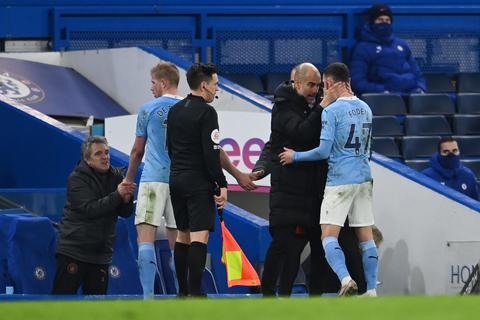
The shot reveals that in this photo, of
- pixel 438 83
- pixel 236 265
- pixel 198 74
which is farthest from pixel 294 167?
pixel 438 83

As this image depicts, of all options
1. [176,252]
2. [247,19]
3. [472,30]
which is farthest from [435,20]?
[176,252]

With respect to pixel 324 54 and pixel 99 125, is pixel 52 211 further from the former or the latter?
pixel 324 54

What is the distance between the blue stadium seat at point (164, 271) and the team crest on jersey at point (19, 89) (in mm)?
3166

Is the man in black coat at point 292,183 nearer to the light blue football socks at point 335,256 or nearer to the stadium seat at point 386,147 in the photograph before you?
the light blue football socks at point 335,256

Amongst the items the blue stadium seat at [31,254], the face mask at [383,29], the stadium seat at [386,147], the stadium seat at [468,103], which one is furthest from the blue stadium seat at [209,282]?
the stadium seat at [468,103]

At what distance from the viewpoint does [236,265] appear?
39.8 ft

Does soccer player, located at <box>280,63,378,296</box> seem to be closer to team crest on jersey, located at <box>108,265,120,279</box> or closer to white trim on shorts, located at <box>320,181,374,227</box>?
white trim on shorts, located at <box>320,181,374,227</box>

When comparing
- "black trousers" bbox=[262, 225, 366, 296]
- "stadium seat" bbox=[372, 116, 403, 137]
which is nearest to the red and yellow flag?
"black trousers" bbox=[262, 225, 366, 296]

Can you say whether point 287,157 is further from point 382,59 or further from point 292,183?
point 382,59

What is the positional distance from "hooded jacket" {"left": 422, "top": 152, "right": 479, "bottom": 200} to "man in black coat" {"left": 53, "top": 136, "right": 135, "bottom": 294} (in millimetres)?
4346

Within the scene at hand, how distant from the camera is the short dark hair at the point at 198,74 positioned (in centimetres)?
1091

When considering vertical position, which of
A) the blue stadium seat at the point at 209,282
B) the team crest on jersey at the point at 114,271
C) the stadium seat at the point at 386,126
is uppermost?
the stadium seat at the point at 386,126

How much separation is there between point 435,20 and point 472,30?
48cm

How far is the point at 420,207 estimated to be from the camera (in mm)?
14070
